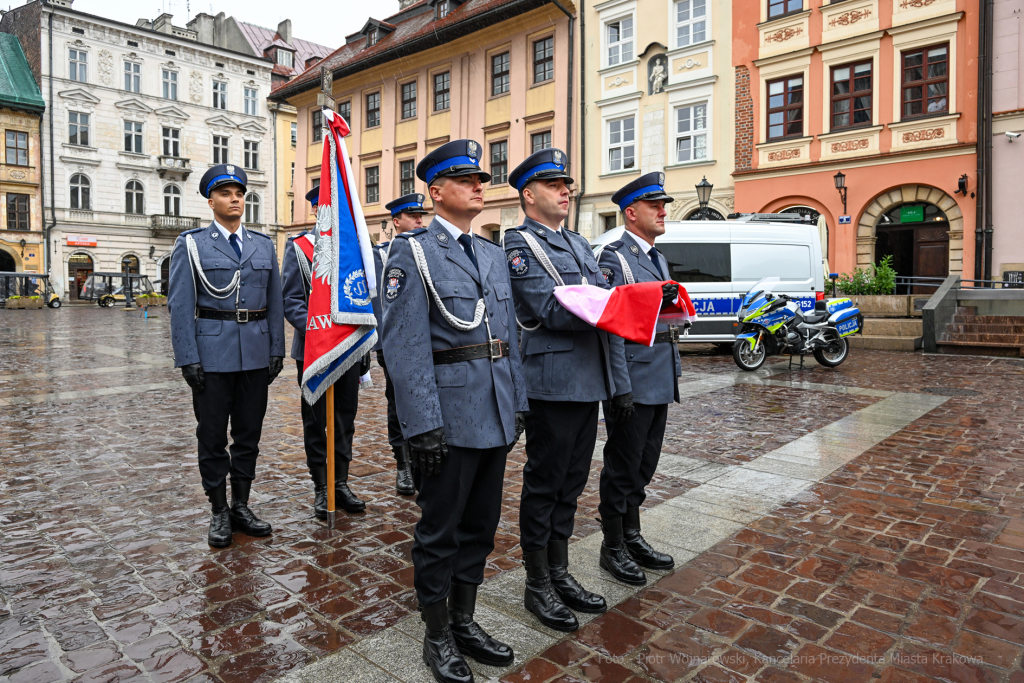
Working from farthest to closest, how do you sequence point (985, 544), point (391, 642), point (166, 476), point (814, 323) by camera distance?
point (814, 323), point (166, 476), point (985, 544), point (391, 642)

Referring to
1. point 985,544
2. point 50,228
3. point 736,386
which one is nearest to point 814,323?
point 736,386

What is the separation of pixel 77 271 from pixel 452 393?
4770 centimetres

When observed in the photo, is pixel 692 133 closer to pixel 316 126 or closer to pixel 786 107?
pixel 786 107

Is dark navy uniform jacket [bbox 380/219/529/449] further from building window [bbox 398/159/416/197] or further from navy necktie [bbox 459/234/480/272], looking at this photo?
building window [bbox 398/159/416/197]

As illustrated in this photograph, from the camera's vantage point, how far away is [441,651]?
2.73 m

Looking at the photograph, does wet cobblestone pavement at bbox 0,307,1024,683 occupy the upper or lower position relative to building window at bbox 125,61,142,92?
lower

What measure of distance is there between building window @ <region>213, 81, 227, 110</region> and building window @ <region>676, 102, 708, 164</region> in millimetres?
36424

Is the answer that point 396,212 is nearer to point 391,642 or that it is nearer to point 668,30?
point 391,642

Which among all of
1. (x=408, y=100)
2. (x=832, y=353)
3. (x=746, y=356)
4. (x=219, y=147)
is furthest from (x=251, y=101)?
(x=832, y=353)

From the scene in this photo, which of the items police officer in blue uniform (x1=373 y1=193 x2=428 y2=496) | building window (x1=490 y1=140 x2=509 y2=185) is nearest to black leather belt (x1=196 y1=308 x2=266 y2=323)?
police officer in blue uniform (x1=373 y1=193 x2=428 y2=496)

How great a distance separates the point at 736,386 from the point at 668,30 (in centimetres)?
1671

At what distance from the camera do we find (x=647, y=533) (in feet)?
13.9

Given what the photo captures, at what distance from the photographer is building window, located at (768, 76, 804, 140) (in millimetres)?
21078

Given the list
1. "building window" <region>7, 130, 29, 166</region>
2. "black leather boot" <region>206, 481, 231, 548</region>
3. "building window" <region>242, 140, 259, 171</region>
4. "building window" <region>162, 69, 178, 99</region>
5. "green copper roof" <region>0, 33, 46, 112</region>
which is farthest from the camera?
"building window" <region>242, 140, 259, 171</region>
